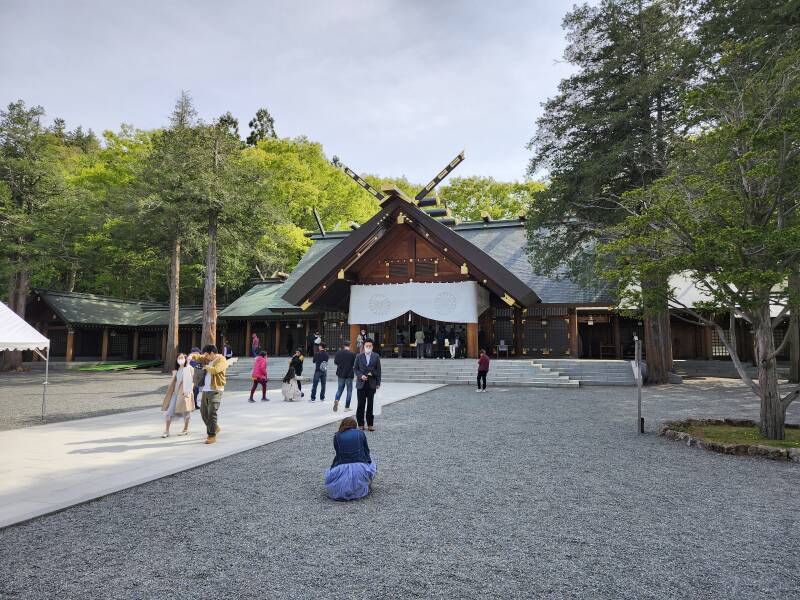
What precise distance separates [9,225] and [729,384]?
33.7 meters

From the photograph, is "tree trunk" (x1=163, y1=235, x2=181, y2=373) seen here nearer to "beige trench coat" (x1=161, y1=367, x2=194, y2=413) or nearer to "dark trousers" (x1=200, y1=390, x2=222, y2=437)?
"beige trench coat" (x1=161, y1=367, x2=194, y2=413)

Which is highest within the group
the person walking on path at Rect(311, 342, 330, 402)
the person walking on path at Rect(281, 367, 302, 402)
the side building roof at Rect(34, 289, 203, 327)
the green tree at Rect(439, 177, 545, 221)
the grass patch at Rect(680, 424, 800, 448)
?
the green tree at Rect(439, 177, 545, 221)

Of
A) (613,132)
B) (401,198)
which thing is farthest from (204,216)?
(613,132)

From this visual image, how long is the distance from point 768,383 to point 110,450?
1042 cm

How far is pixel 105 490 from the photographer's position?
5234mm

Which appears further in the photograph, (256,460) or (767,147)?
(767,147)

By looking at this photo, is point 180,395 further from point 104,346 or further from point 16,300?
point 104,346

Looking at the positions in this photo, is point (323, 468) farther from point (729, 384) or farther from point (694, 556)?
point (729, 384)

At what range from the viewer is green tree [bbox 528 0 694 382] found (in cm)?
1514

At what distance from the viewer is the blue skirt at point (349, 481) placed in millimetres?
5004

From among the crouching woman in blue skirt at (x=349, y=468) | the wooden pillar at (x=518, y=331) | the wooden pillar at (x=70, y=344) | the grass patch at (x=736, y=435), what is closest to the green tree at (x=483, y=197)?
the wooden pillar at (x=518, y=331)

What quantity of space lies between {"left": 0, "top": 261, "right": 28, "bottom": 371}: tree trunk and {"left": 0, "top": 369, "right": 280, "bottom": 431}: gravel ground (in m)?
6.17

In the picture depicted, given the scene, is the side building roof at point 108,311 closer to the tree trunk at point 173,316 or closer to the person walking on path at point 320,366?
the tree trunk at point 173,316

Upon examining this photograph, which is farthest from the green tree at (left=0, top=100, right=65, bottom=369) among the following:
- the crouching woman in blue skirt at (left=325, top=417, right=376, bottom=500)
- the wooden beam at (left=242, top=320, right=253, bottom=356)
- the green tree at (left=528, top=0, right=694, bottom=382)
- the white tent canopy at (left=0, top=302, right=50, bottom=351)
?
the crouching woman in blue skirt at (left=325, top=417, right=376, bottom=500)
